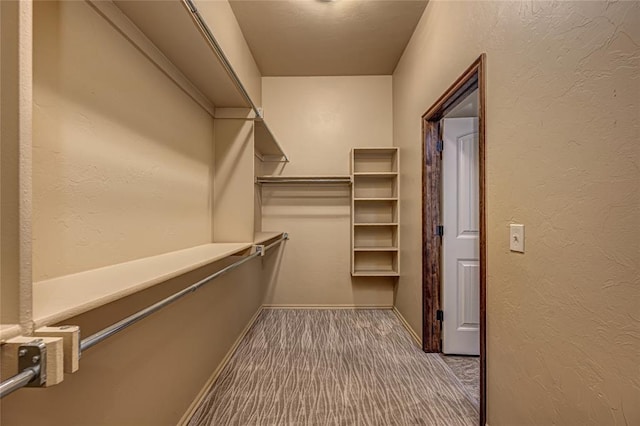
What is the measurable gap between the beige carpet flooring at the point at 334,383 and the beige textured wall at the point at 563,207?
0.45 meters

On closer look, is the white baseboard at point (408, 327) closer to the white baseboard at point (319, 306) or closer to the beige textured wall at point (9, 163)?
the white baseboard at point (319, 306)

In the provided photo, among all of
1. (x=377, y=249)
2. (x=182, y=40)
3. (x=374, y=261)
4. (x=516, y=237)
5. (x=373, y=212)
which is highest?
(x=182, y=40)

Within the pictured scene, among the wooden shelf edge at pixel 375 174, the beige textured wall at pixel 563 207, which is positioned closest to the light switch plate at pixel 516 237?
the beige textured wall at pixel 563 207

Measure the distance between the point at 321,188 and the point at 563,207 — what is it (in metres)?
2.63

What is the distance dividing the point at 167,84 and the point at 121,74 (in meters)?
0.34

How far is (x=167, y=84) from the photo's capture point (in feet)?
4.87

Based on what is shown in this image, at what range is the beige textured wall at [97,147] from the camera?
867 millimetres

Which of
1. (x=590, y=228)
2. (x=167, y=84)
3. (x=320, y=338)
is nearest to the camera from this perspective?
(x=590, y=228)

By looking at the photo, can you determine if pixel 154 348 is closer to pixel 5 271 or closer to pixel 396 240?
pixel 5 271

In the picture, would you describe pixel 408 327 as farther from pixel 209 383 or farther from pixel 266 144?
pixel 266 144

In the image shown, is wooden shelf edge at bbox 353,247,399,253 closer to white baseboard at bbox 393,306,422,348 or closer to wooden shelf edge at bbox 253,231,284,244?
white baseboard at bbox 393,306,422,348

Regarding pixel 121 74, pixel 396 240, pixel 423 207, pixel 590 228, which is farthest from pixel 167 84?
pixel 396 240

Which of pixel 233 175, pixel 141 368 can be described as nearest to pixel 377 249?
pixel 233 175

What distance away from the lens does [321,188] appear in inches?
138
